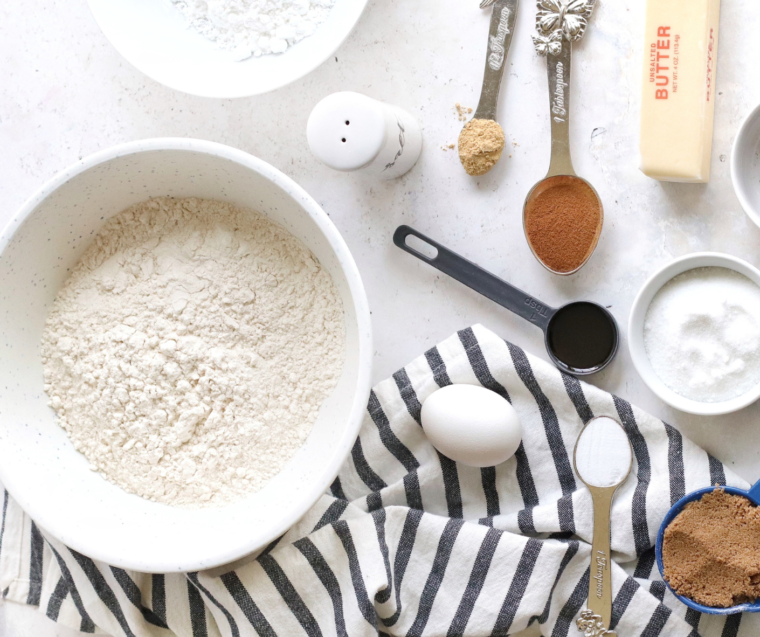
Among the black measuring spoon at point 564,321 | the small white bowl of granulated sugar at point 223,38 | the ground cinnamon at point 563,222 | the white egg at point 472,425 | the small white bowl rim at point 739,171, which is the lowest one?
the white egg at point 472,425

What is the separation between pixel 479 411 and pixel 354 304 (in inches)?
9.1

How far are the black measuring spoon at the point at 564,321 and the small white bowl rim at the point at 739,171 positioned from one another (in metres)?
0.21

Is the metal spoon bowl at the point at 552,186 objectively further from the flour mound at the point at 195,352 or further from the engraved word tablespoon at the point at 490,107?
the flour mound at the point at 195,352

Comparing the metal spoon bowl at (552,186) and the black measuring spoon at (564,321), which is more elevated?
the metal spoon bowl at (552,186)

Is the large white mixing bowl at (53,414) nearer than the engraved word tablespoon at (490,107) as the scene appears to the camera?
Yes

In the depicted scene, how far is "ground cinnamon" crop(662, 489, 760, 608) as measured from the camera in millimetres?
883

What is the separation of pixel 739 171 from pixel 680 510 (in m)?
0.44

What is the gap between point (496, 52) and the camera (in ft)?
3.26

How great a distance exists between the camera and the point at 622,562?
3.18 ft

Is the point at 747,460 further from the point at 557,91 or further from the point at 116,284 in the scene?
the point at 116,284

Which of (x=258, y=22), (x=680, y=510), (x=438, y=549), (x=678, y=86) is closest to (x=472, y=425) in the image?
(x=438, y=549)

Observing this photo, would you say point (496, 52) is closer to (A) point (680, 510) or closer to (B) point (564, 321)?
(B) point (564, 321)

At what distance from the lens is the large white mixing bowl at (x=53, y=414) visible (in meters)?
0.84

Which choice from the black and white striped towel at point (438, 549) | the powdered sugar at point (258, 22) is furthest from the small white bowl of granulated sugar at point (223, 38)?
the black and white striped towel at point (438, 549)
